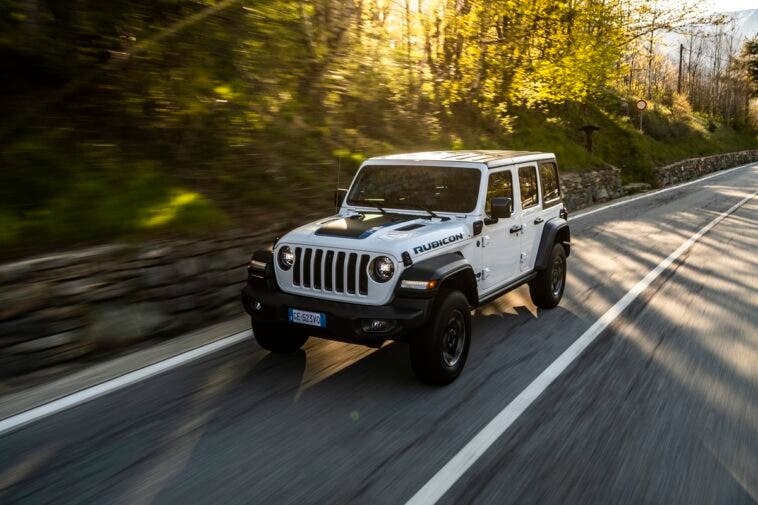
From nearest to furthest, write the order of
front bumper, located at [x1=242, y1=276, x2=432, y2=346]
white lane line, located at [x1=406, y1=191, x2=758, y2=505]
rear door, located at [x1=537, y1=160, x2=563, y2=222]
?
white lane line, located at [x1=406, y1=191, x2=758, y2=505], front bumper, located at [x1=242, y1=276, x2=432, y2=346], rear door, located at [x1=537, y1=160, x2=563, y2=222]

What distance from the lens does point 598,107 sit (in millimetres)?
33312

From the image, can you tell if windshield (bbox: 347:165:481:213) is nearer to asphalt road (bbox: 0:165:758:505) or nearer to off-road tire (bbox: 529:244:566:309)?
asphalt road (bbox: 0:165:758:505)

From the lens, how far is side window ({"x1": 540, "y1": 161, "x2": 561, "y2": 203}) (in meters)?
7.40

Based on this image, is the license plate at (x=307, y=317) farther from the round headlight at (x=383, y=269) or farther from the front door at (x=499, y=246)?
the front door at (x=499, y=246)

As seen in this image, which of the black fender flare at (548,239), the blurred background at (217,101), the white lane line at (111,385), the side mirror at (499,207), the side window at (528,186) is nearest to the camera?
the white lane line at (111,385)

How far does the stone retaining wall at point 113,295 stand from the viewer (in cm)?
522

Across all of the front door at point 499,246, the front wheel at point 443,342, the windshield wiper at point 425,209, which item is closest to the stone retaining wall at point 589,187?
the front door at point 499,246

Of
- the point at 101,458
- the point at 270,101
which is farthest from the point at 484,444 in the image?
the point at 270,101

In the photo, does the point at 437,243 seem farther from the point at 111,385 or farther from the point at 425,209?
the point at 111,385

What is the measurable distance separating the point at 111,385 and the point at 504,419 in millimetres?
3113

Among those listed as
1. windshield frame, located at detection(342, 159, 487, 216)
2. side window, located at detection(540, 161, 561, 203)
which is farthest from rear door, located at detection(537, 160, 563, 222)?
windshield frame, located at detection(342, 159, 487, 216)

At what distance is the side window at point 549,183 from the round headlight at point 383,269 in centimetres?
312

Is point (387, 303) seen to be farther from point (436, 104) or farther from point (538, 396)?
point (436, 104)

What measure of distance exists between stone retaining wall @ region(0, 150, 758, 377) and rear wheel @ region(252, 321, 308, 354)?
131cm
